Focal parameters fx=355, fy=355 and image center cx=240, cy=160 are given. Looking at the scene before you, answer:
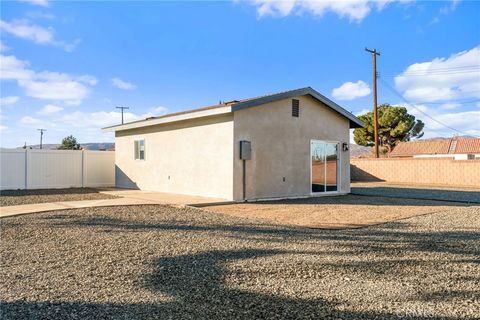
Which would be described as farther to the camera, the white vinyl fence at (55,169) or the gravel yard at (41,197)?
the white vinyl fence at (55,169)

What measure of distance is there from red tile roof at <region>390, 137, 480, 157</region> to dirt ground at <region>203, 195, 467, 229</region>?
35.3 metres

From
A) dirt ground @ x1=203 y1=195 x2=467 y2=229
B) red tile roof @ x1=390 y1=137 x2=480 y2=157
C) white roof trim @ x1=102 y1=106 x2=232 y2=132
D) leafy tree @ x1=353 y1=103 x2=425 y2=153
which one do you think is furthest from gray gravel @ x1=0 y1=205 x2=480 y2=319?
red tile roof @ x1=390 y1=137 x2=480 y2=157

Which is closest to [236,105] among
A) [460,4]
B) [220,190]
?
[220,190]

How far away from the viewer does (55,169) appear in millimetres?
18203

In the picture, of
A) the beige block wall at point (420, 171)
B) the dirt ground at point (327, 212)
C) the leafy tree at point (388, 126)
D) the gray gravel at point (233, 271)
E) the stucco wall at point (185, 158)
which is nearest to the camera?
the gray gravel at point (233, 271)

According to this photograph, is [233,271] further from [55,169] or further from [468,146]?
[468,146]

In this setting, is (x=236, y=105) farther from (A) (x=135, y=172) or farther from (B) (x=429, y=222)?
(A) (x=135, y=172)

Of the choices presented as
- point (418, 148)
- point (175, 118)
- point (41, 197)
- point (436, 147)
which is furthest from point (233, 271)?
point (436, 147)

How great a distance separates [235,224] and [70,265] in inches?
149

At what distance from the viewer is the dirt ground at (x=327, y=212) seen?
8250 mm

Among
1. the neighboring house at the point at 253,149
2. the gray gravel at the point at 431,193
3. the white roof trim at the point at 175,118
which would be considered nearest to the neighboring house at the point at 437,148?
the gray gravel at the point at 431,193

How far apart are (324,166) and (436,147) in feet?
128

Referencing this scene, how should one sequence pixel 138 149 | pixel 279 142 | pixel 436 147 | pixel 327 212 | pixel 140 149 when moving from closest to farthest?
pixel 327 212, pixel 279 142, pixel 140 149, pixel 138 149, pixel 436 147

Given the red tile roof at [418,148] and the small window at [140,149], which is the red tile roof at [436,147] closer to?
the red tile roof at [418,148]
